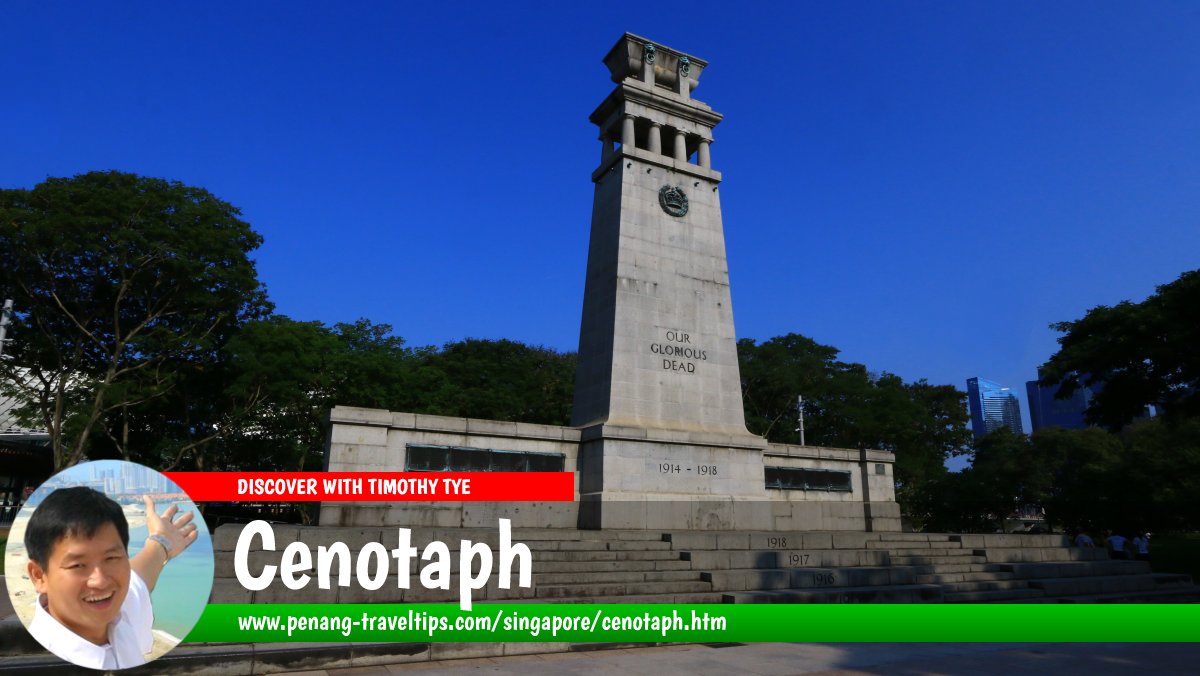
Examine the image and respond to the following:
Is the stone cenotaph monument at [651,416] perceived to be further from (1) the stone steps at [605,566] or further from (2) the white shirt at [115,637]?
(2) the white shirt at [115,637]

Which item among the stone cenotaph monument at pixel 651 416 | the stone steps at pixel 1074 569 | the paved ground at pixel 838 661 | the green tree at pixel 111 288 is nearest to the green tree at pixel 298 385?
the green tree at pixel 111 288

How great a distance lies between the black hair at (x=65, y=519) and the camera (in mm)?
3797

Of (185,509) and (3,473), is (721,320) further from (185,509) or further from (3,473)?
(3,473)

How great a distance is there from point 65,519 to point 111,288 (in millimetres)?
29418

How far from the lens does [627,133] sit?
70.3ft

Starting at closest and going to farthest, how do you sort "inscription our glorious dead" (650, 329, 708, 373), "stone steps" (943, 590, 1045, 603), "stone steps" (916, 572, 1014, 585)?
"stone steps" (943, 590, 1045, 603) → "stone steps" (916, 572, 1014, 585) → "inscription our glorious dead" (650, 329, 708, 373)

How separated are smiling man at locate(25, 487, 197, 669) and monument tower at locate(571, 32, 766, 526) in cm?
1429

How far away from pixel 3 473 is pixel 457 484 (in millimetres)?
38503

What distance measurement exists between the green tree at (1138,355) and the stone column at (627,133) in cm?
1738

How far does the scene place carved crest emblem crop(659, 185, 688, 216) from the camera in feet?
70.2

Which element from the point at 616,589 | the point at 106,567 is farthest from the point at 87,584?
the point at 616,589

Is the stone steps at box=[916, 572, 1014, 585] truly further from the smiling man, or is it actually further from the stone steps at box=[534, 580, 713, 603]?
the smiling man

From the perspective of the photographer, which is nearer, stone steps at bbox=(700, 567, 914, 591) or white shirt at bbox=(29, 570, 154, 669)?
white shirt at bbox=(29, 570, 154, 669)

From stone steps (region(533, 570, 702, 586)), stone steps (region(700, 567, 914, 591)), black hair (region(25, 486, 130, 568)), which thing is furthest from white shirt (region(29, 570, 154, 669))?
stone steps (region(700, 567, 914, 591))
